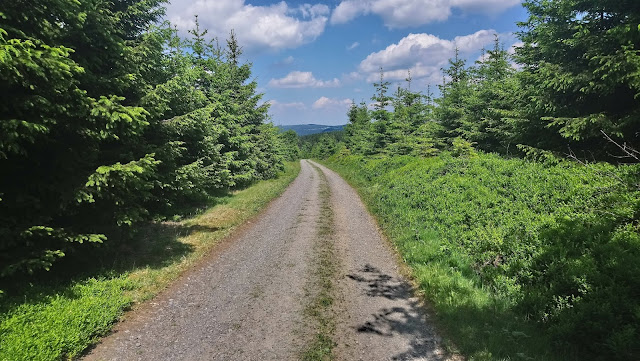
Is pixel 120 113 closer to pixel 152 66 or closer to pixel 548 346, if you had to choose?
pixel 152 66

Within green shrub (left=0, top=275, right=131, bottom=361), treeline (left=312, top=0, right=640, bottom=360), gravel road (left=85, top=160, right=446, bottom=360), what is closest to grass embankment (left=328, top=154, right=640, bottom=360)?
treeline (left=312, top=0, right=640, bottom=360)

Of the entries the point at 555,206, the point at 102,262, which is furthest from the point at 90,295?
the point at 555,206

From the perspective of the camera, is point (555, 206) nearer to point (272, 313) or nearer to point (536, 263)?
point (536, 263)

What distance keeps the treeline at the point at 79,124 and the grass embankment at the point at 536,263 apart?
6.93 metres

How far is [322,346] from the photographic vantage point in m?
5.27

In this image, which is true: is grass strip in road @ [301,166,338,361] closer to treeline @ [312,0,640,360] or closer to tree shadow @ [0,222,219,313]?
treeline @ [312,0,640,360]

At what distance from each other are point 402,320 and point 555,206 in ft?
17.2

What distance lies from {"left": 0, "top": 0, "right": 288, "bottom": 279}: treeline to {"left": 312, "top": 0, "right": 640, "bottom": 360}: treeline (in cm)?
727

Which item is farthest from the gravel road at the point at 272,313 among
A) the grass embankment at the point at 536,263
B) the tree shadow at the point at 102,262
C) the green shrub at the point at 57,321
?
the tree shadow at the point at 102,262

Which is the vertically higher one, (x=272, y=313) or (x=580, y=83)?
(x=580, y=83)

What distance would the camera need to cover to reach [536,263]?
21.2ft

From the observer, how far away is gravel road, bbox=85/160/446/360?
5.15m

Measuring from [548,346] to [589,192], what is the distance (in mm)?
4741

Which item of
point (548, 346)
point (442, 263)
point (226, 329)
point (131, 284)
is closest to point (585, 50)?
point (442, 263)
